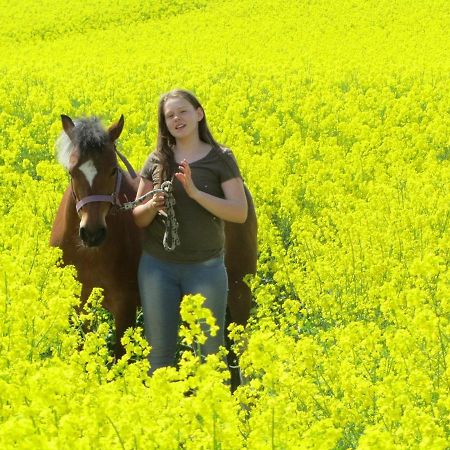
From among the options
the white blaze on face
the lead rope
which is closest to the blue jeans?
the lead rope

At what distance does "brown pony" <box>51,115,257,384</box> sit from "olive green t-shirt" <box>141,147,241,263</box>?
0.36 metres

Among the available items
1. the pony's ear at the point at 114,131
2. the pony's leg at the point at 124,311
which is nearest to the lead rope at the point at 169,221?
the pony's ear at the point at 114,131

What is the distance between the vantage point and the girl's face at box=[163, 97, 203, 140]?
446 centimetres

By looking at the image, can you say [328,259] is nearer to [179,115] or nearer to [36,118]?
[179,115]

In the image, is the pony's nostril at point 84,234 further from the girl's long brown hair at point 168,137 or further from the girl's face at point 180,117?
the girl's face at point 180,117

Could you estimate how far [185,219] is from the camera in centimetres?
451

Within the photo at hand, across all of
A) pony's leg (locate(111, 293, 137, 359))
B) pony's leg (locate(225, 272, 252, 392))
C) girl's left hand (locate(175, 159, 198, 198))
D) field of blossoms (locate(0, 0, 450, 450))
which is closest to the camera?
field of blossoms (locate(0, 0, 450, 450))

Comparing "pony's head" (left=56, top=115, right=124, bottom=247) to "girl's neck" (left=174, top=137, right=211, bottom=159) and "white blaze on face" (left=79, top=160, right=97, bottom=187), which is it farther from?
"girl's neck" (left=174, top=137, right=211, bottom=159)

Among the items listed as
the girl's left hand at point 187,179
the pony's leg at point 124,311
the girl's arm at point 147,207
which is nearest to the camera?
the girl's left hand at point 187,179

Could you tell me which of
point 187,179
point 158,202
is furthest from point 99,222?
point 187,179

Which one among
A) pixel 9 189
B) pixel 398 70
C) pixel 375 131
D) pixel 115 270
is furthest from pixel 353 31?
pixel 115 270

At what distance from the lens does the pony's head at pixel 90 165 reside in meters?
4.68

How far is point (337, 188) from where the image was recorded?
830 cm

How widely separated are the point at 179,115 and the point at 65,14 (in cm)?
2981
